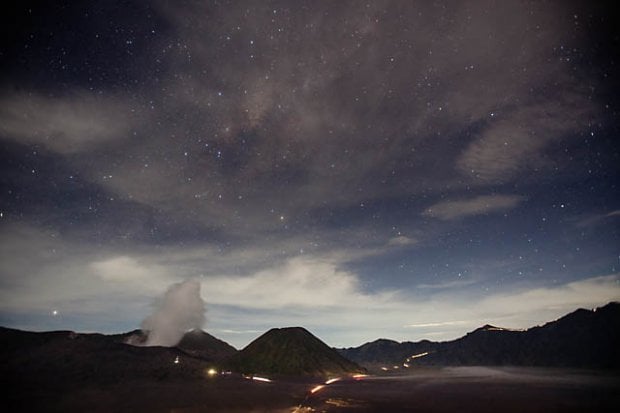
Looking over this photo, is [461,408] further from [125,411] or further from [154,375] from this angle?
[154,375]

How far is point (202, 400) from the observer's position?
3563 inches

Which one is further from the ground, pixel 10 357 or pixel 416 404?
pixel 10 357

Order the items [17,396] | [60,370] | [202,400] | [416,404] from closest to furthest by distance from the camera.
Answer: [416,404]
[202,400]
[17,396]
[60,370]

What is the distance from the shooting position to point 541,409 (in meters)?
75.2

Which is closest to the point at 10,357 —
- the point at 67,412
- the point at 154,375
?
the point at 154,375

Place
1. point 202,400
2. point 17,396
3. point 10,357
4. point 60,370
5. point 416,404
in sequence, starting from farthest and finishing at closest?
point 10,357, point 60,370, point 17,396, point 202,400, point 416,404

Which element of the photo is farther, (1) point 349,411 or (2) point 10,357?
(2) point 10,357

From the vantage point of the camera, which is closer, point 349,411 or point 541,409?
point 349,411

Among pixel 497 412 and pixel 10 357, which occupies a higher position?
pixel 10 357

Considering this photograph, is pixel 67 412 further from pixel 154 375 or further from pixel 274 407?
pixel 154 375

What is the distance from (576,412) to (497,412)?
578 inches

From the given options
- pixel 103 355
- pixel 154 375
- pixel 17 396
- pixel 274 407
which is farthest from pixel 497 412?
pixel 103 355

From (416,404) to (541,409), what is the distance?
25.3 m

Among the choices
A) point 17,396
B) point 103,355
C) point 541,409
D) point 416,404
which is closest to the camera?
point 541,409
